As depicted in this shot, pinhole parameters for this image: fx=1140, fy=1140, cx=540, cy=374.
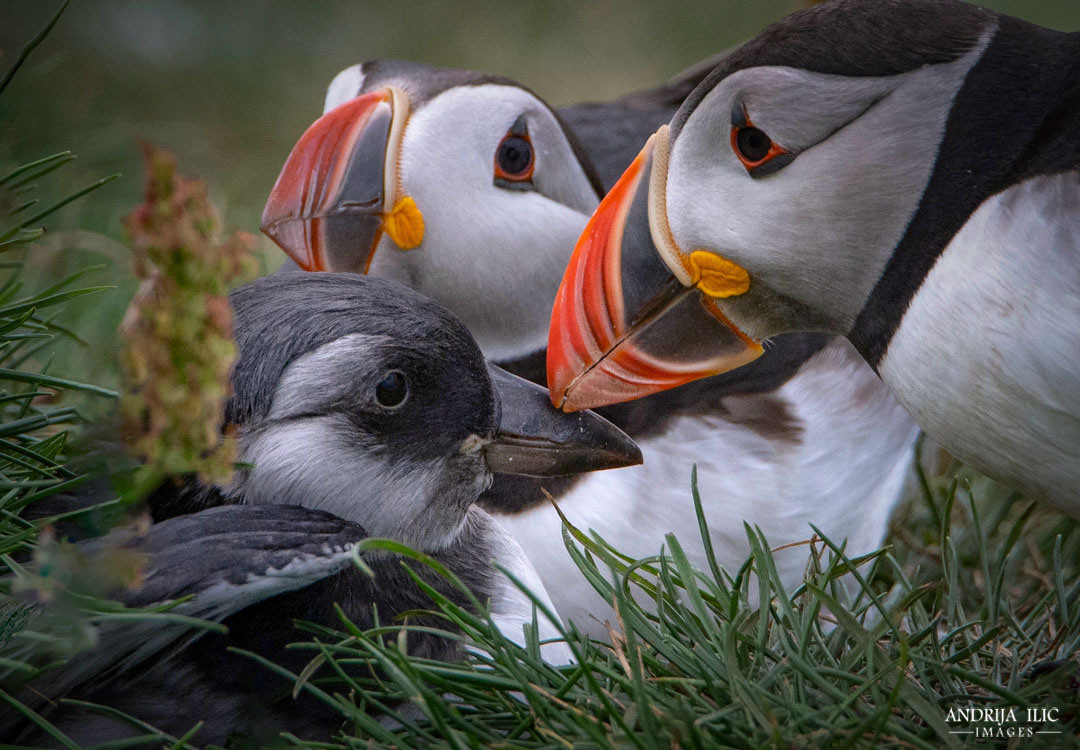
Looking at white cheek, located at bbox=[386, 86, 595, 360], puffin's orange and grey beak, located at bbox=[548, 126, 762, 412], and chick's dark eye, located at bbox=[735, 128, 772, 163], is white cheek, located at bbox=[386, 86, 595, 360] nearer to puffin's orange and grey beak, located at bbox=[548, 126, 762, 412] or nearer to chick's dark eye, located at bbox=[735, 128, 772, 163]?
puffin's orange and grey beak, located at bbox=[548, 126, 762, 412]

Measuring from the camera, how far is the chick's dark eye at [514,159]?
2646mm

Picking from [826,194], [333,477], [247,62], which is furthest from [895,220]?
[247,62]

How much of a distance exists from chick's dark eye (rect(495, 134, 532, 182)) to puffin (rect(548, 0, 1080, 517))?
2.08 feet

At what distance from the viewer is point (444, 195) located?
8.46ft

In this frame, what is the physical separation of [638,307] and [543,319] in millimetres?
751

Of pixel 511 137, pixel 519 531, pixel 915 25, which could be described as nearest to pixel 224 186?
pixel 511 137

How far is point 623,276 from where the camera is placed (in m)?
2.03

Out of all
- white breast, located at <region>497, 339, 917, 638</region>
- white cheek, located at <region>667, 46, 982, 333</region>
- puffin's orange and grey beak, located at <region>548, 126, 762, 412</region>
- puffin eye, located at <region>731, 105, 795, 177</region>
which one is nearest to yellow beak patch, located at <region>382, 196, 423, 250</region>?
puffin's orange and grey beak, located at <region>548, 126, 762, 412</region>

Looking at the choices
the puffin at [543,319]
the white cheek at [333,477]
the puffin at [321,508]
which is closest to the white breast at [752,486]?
the puffin at [543,319]

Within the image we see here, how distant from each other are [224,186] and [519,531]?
339 cm

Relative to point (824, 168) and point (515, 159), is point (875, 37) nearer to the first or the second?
point (824, 168)

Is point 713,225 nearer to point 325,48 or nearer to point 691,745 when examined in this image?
point 691,745

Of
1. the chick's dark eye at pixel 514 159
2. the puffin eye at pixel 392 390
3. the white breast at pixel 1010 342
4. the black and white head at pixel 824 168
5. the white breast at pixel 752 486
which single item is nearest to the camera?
the white breast at pixel 1010 342

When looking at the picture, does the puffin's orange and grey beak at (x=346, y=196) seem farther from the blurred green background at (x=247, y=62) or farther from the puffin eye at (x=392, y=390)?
the blurred green background at (x=247, y=62)
